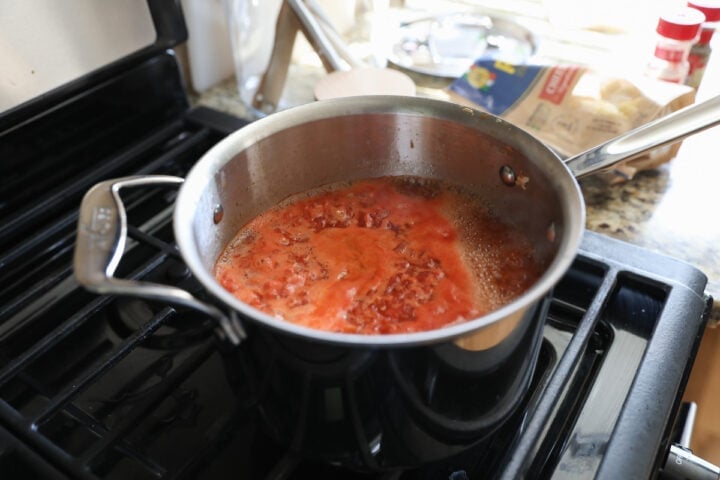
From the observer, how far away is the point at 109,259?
0.46 m

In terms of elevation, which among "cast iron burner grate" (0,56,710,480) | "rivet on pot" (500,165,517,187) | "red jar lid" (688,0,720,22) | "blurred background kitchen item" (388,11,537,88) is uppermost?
"red jar lid" (688,0,720,22)

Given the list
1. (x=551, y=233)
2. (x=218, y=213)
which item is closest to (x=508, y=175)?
(x=551, y=233)

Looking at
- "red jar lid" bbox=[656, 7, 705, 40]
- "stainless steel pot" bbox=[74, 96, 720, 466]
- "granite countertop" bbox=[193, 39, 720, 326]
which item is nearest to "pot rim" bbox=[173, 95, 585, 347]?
"stainless steel pot" bbox=[74, 96, 720, 466]

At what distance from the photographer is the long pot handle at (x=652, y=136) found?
0.57m

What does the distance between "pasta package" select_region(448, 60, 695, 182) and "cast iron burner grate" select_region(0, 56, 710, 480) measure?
20 centimetres

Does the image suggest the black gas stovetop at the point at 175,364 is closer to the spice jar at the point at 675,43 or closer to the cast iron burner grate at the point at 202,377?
the cast iron burner grate at the point at 202,377

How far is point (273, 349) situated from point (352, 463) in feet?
0.43

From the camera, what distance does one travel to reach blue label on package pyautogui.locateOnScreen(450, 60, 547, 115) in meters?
0.92

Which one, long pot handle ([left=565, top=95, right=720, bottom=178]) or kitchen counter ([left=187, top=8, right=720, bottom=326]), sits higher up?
long pot handle ([left=565, top=95, right=720, bottom=178])

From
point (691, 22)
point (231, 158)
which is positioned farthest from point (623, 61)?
point (231, 158)

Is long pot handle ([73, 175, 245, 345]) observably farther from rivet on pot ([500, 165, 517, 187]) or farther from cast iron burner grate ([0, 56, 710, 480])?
rivet on pot ([500, 165, 517, 187])

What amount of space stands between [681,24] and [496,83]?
249 mm

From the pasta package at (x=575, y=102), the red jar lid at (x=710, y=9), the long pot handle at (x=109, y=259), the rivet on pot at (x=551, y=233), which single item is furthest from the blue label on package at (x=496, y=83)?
the long pot handle at (x=109, y=259)

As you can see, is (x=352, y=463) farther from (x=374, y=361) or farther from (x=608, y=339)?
(x=608, y=339)
